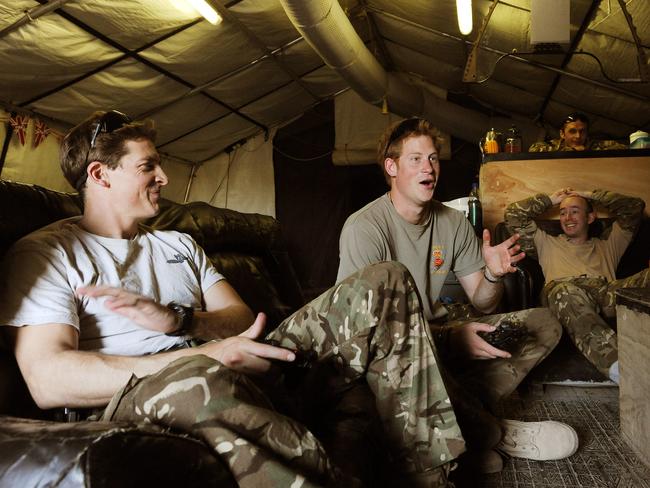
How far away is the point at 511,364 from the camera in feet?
5.18

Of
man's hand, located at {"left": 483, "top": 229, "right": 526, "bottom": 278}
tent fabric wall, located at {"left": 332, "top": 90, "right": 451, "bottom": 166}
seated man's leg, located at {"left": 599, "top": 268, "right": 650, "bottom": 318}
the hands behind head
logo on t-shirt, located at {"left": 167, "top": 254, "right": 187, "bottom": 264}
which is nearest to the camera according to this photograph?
logo on t-shirt, located at {"left": 167, "top": 254, "right": 187, "bottom": 264}

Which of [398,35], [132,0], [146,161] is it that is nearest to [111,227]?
[146,161]

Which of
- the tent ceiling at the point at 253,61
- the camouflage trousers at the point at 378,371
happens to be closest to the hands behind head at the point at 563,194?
the tent ceiling at the point at 253,61

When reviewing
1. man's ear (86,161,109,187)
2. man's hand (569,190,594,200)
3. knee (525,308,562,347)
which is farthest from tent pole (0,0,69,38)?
man's hand (569,190,594,200)

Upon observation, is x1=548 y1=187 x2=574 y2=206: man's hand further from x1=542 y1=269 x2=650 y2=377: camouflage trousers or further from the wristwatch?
the wristwatch

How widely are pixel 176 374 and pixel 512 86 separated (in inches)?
189

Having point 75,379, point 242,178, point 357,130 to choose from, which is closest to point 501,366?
point 75,379

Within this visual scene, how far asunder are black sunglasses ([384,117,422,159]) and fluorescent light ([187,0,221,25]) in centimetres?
204

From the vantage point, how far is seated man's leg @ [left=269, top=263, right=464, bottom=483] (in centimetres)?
101

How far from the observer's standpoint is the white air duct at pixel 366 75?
2928 millimetres

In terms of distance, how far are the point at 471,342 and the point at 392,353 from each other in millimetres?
463

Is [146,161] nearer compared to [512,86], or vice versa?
[146,161]

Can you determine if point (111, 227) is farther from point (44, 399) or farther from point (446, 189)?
point (446, 189)

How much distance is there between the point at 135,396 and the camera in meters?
0.69
